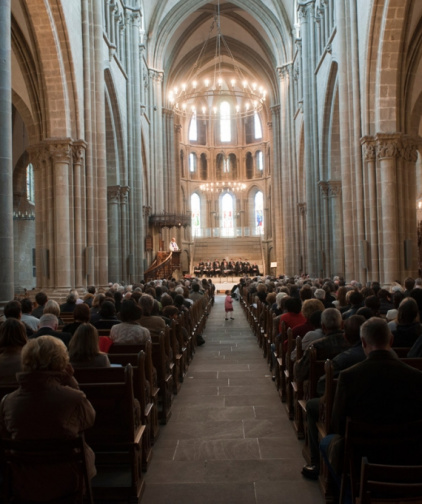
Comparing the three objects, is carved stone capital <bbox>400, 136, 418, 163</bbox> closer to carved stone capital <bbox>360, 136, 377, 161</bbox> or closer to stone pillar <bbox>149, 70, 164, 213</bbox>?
carved stone capital <bbox>360, 136, 377, 161</bbox>

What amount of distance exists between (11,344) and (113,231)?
65.2 ft

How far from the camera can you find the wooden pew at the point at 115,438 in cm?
455

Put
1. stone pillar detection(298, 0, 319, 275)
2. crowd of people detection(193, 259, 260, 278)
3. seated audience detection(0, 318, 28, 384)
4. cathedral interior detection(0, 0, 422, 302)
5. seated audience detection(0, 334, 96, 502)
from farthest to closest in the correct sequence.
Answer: crowd of people detection(193, 259, 260, 278), stone pillar detection(298, 0, 319, 275), cathedral interior detection(0, 0, 422, 302), seated audience detection(0, 318, 28, 384), seated audience detection(0, 334, 96, 502)

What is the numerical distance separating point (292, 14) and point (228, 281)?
752 inches

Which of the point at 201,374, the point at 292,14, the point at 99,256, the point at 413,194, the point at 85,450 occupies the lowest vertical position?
the point at 201,374

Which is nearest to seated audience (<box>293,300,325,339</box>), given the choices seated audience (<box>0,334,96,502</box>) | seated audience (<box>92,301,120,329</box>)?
seated audience (<box>92,301,120,329</box>)

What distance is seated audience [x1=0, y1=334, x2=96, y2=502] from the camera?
11.4 ft

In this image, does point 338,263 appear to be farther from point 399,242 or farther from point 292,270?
point 292,270

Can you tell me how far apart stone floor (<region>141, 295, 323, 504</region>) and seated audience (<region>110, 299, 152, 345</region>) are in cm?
122

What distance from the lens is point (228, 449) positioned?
5.97 metres

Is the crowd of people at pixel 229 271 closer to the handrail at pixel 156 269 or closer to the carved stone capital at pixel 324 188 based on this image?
the handrail at pixel 156 269

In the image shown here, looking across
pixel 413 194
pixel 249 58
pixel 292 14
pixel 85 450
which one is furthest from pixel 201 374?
pixel 249 58

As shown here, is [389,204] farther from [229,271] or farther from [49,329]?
[229,271]

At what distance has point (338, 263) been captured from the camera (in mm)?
23562
